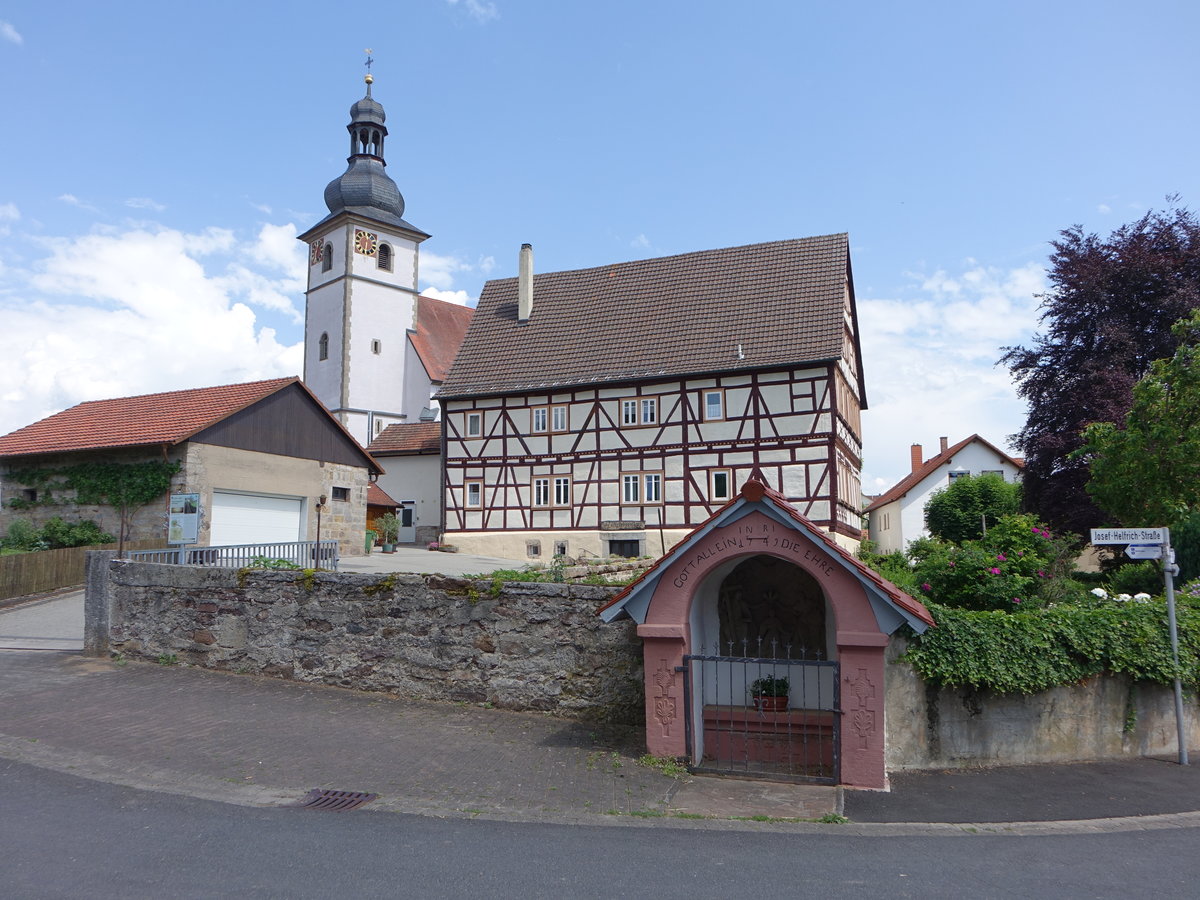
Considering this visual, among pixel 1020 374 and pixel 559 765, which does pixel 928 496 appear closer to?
pixel 1020 374

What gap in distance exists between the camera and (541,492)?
31.8 metres

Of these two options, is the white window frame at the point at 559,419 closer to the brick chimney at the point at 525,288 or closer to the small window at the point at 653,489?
the small window at the point at 653,489

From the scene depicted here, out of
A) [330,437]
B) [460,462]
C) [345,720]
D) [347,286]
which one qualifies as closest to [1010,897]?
[345,720]

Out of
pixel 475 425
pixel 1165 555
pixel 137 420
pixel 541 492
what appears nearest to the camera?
pixel 1165 555

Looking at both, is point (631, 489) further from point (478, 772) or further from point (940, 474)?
point (940, 474)

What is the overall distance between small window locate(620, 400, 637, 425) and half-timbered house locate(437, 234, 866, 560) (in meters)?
0.07

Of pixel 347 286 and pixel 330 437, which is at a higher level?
pixel 347 286

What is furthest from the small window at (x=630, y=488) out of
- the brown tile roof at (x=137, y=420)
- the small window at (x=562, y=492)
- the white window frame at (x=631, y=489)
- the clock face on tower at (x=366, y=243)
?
the clock face on tower at (x=366, y=243)

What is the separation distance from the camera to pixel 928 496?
4788 cm

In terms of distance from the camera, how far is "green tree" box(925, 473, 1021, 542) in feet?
139

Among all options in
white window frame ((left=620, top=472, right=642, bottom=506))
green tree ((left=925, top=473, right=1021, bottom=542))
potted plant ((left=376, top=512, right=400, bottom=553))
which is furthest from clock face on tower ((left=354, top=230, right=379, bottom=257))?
green tree ((left=925, top=473, right=1021, bottom=542))

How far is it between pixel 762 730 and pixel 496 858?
153 inches

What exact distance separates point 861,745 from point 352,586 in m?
6.30

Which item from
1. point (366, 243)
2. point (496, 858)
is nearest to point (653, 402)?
point (366, 243)
